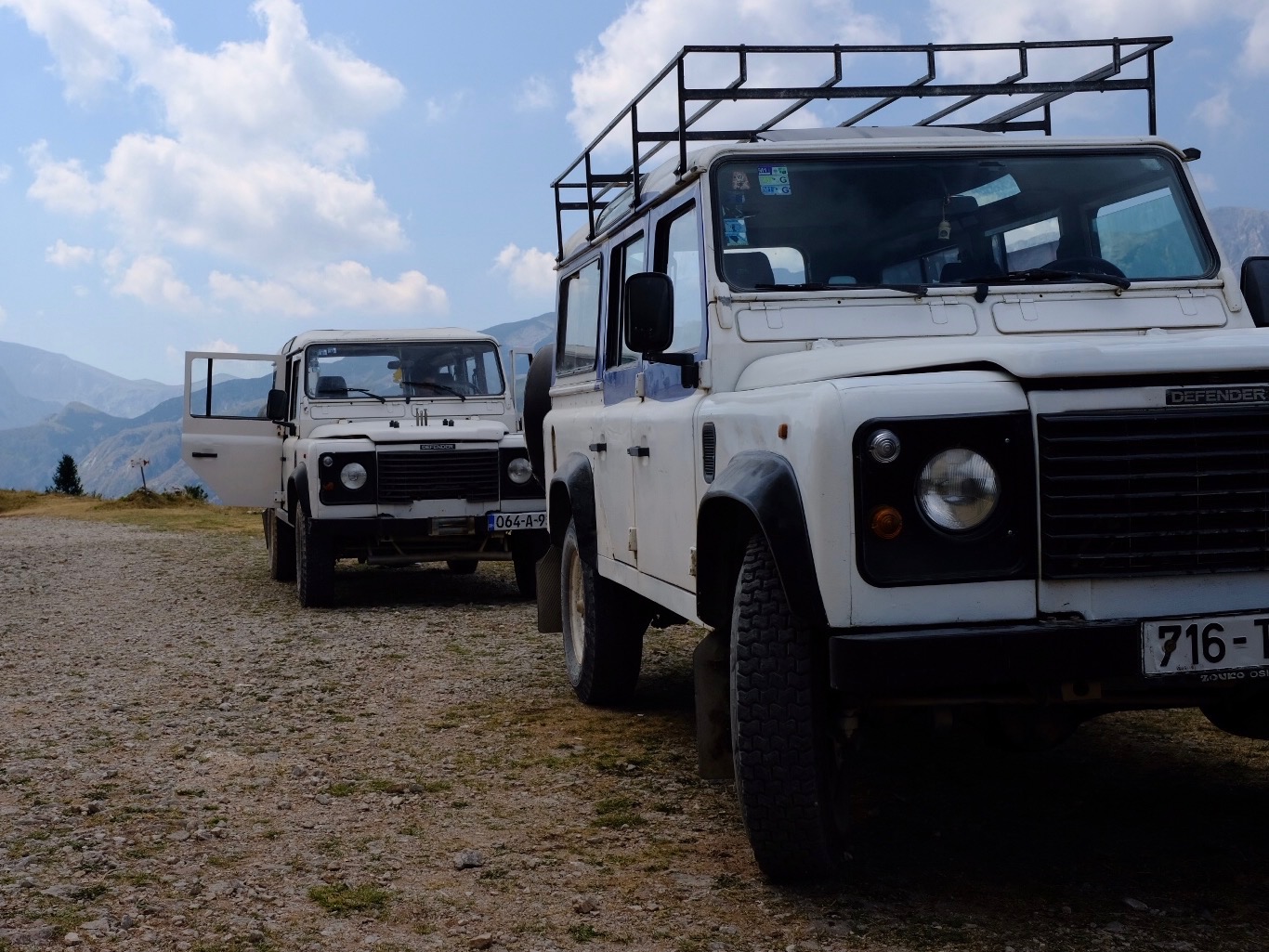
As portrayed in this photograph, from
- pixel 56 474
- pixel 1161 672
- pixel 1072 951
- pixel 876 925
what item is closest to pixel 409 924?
pixel 876 925

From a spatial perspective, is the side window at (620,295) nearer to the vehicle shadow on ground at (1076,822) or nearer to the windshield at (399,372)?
the vehicle shadow on ground at (1076,822)

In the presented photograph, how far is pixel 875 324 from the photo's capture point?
4344 millimetres

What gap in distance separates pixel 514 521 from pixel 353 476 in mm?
1169

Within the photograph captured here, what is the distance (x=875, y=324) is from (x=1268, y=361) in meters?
1.37

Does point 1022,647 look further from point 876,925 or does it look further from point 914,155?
point 914,155

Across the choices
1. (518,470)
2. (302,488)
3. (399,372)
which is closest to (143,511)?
(399,372)

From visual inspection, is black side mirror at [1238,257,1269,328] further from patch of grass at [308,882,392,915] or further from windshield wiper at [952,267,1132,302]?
patch of grass at [308,882,392,915]

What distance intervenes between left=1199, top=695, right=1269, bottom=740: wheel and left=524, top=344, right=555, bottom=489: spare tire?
3918 mm

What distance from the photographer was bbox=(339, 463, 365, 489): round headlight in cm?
999

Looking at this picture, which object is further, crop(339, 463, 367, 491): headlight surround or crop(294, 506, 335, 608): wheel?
crop(294, 506, 335, 608): wheel

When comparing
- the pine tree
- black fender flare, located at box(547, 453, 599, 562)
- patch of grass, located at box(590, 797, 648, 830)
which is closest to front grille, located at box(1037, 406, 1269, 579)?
patch of grass, located at box(590, 797, 648, 830)

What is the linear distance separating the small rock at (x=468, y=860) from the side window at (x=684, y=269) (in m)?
1.69

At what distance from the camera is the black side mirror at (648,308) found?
4.36 metres

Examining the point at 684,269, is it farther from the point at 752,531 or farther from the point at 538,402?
the point at 538,402
